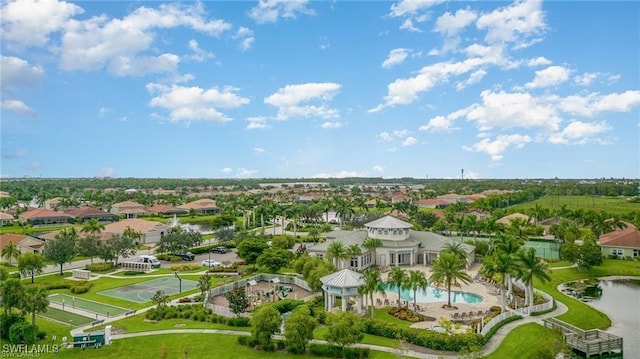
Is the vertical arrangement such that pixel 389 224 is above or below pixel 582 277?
above

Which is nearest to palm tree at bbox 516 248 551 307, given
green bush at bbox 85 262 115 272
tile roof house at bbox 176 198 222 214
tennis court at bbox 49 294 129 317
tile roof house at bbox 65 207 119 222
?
tennis court at bbox 49 294 129 317

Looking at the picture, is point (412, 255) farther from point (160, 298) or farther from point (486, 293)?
point (160, 298)

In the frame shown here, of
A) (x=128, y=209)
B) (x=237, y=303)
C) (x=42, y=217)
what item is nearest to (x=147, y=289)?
(x=237, y=303)

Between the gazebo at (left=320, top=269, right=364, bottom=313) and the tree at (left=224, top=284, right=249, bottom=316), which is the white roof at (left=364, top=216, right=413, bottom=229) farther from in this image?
the tree at (left=224, top=284, right=249, bottom=316)

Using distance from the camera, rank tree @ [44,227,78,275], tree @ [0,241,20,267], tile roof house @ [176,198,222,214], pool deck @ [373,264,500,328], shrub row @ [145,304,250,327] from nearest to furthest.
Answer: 1. shrub row @ [145,304,250,327]
2. pool deck @ [373,264,500,328]
3. tree @ [44,227,78,275]
4. tree @ [0,241,20,267]
5. tile roof house @ [176,198,222,214]

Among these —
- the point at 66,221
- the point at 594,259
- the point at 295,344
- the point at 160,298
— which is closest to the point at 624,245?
the point at 594,259

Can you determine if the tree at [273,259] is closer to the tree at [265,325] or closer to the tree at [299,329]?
the tree at [265,325]

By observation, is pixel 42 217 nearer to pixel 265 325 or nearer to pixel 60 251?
pixel 60 251
